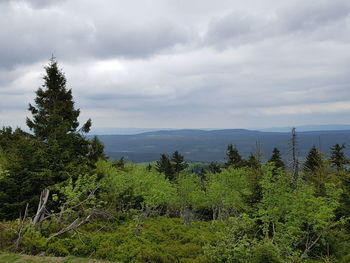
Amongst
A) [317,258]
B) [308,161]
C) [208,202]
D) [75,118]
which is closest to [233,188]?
[208,202]

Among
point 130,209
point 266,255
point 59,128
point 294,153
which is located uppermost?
point 59,128

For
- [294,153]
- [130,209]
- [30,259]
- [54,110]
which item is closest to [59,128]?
[54,110]

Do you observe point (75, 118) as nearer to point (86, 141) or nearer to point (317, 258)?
point (86, 141)

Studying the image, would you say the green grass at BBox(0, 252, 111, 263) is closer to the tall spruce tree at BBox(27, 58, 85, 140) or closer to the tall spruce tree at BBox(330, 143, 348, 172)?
the tall spruce tree at BBox(27, 58, 85, 140)

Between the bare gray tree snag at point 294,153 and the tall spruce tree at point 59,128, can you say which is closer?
the bare gray tree snag at point 294,153

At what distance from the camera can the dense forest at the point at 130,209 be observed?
664 inches

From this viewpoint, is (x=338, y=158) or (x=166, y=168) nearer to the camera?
(x=338, y=158)

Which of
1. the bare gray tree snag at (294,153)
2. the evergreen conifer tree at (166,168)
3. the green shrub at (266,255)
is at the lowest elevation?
the evergreen conifer tree at (166,168)

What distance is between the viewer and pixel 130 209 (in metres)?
25.9

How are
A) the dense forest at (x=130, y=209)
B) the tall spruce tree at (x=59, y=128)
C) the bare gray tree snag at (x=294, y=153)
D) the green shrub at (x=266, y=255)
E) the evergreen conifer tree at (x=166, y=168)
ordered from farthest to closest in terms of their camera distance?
the evergreen conifer tree at (x=166, y=168)
the tall spruce tree at (x=59, y=128)
the bare gray tree snag at (x=294, y=153)
the dense forest at (x=130, y=209)
the green shrub at (x=266, y=255)

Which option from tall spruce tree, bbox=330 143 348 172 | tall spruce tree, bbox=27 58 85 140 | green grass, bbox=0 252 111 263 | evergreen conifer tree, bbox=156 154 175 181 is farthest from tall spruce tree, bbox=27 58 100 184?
tall spruce tree, bbox=330 143 348 172

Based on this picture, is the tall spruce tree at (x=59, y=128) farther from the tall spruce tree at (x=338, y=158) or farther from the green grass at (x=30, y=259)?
the tall spruce tree at (x=338, y=158)

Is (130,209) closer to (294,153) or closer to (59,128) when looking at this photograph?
(59,128)

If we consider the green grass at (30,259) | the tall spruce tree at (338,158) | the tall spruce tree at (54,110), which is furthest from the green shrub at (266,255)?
the tall spruce tree at (338,158)
